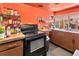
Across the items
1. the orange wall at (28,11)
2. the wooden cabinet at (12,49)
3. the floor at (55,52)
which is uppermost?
the orange wall at (28,11)

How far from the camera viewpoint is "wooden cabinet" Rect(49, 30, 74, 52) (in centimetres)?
137

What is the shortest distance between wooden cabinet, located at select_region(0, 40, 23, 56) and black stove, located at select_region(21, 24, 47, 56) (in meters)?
0.07

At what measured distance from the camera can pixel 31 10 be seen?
3.89 ft

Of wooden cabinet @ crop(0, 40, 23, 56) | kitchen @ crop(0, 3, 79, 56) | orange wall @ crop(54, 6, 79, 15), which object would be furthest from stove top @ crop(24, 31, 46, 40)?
orange wall @ crop(54, 6, 79, 15)

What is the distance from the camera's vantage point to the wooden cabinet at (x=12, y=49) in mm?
1079

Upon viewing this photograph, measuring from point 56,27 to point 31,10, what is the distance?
1.25 feet

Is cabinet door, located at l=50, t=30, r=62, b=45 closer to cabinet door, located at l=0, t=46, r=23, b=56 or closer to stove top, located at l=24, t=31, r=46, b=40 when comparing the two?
stove top, located at l=24, t=31, r=46, b=40

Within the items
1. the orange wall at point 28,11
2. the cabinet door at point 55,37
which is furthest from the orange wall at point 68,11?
the cabinet door at point 55,37

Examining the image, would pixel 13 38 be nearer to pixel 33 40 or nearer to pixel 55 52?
pixel 33 40

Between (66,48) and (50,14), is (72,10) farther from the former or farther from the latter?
(66,48)

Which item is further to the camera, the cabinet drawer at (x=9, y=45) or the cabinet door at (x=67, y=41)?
the cabinet door at (x=67, y=41)

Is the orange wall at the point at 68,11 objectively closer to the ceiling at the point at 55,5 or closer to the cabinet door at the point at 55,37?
the ceiling at the point at 55,5

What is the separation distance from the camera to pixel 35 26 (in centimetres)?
126

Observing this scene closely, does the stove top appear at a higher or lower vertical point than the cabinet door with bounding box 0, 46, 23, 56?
higher
